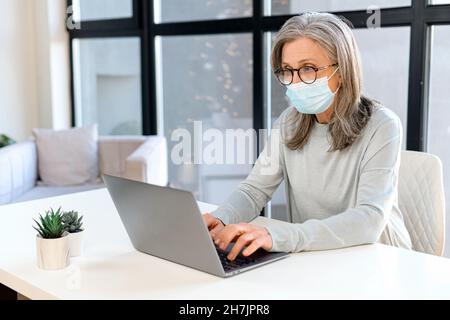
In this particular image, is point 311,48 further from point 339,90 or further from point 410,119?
point 410,119

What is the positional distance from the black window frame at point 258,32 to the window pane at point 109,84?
0.24ft

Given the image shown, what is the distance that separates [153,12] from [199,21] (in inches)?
17.5

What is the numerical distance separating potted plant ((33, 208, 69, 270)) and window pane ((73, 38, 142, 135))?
2.92m

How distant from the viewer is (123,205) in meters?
1.43

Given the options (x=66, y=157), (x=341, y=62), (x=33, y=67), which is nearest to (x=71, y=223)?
(x=341, y=62)

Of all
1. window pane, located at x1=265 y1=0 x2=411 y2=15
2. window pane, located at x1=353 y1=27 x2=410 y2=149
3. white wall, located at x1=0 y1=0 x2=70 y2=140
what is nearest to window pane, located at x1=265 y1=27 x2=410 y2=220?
window pane, located at x1=353 y1=27 x2=410 y2=149

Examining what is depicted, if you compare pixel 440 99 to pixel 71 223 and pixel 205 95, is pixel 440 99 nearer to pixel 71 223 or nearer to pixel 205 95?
pixel 205 95

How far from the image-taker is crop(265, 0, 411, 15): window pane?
2.91 meters

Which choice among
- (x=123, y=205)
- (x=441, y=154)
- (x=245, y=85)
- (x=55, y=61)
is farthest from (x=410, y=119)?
(x=55, y=61)

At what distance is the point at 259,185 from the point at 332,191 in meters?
0.22

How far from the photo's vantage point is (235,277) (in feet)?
4.17

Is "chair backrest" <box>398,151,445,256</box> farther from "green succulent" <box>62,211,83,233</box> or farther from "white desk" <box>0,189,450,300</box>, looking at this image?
"green succulent" <box>62,211,83,233</box>

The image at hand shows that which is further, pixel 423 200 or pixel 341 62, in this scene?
pixel 423 200

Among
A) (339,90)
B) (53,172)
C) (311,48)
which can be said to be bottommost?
(53,172)
